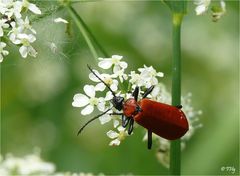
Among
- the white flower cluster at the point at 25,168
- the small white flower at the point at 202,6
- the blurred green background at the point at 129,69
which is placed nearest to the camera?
the small white flower at the point at 202,6

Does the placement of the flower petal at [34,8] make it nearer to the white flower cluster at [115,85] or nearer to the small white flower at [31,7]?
the small white flower at [31,7]

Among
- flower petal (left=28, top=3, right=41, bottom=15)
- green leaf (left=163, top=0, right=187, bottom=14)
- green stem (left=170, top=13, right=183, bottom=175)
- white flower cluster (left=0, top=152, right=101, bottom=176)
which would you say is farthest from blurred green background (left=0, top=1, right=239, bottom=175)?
flower petal (left=28, top=3, right=41, bottom=15)

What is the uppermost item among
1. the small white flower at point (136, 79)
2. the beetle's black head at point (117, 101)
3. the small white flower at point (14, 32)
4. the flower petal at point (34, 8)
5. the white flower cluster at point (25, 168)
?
the flower petal at point (34, 8)

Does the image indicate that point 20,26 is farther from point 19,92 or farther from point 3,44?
point 19,92

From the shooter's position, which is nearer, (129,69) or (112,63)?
(112,63)

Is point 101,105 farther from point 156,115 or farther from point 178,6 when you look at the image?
point 178,6

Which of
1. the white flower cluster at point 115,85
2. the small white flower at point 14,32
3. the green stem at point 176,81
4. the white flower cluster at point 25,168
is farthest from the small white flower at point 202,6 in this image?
the white flower cluster at point 25,168

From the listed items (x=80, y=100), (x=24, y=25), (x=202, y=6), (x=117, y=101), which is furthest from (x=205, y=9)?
(x=24, y=25)
